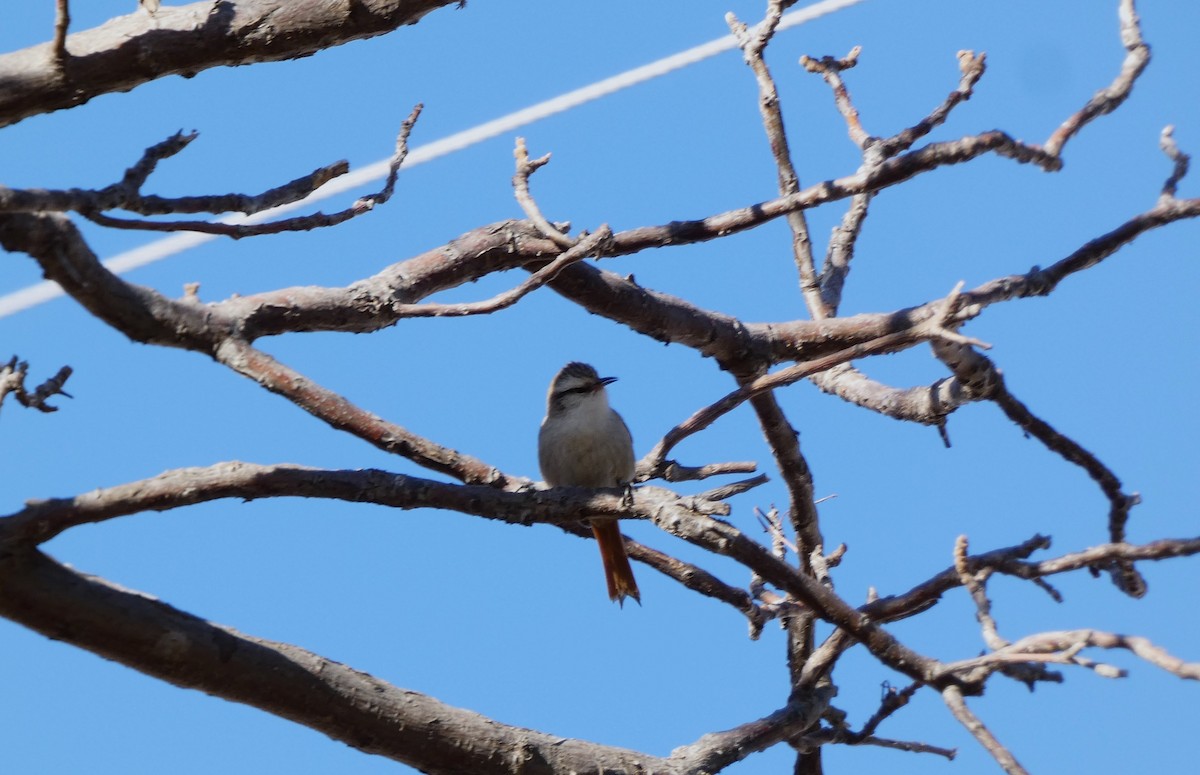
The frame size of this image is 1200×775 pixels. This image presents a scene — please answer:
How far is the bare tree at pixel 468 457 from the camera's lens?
2.80 m

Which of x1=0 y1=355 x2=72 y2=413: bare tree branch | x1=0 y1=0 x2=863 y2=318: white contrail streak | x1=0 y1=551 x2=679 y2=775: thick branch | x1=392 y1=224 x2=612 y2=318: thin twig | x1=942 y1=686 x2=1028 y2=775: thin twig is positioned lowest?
x1=0 y1=551 x2=679 y2=775: thick branch

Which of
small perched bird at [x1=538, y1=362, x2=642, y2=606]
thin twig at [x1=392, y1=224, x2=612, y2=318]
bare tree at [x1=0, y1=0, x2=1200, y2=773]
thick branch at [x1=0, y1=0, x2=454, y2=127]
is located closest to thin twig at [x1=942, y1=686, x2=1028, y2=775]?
bare tree at [x1=0, y1=0, x2=1200, y2=773]

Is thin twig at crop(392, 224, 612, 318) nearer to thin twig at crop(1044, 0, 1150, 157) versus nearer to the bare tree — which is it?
the bare tree

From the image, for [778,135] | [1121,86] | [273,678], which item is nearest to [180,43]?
[273,678]

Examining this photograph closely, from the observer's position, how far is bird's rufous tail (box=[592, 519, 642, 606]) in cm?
486

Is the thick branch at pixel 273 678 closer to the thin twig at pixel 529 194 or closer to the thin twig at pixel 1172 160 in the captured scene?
the thin twig at pixel 529 194

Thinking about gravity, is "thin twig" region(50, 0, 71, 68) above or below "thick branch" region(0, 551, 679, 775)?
above

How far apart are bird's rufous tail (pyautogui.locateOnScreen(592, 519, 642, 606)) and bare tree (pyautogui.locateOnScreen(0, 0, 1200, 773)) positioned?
199mm

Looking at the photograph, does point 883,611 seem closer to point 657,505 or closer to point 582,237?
point 657,505

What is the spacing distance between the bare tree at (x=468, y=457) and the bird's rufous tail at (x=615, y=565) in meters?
0.20

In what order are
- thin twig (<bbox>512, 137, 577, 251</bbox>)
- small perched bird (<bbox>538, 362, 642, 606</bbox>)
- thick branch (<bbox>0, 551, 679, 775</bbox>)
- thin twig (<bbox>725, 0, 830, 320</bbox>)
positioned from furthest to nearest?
small perched bird (<bbox>538, 362, 642, 606</bbox>)
thin twig (<bbox>725, 0, 830, 320</bbox>)
thin twig (<bbox>512, 137, 577, 251</bbox>)
thick branch (<bbox>0, 551, 679, 775</bbox>)

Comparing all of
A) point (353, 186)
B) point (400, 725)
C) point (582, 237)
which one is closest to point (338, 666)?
point (400, 725)

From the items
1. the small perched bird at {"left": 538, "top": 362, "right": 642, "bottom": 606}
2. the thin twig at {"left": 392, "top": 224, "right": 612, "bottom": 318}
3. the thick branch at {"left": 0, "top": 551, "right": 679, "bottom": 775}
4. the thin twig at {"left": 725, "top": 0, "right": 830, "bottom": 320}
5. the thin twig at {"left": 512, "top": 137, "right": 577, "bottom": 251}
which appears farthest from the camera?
the small perched bird at {"left": 538, "top": 362, "right": 642, "bottom": 606}

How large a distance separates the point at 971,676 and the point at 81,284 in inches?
100
